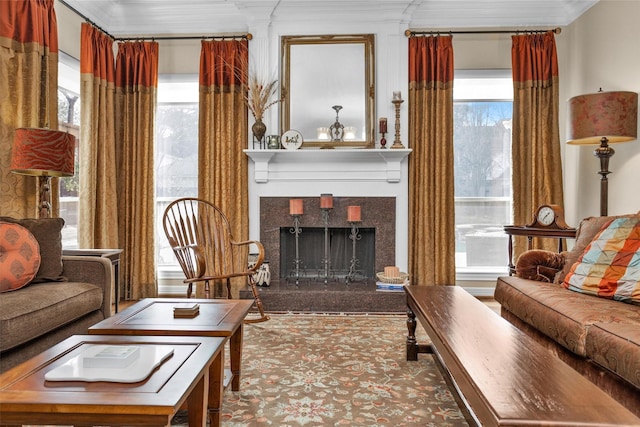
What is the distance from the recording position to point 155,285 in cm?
425

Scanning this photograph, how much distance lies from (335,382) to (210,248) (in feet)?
7.03

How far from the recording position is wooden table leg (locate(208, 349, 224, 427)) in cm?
161

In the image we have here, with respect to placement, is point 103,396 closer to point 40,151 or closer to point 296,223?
point 40,151

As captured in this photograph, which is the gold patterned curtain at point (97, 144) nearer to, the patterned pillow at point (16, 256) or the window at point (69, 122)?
the window at point (69, 122)

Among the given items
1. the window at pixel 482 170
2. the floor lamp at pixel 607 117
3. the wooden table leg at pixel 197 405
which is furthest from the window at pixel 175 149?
the floor lamp at pixel 607 117

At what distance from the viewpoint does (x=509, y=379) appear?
3.92 feet

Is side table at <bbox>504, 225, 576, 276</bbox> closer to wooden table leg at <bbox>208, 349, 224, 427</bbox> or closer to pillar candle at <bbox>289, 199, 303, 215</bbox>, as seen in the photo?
pillar candle at <bbox>289, 199, 303, 215</bbox>

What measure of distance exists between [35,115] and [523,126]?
4215mm

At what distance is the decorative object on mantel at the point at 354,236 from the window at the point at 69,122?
102 inches

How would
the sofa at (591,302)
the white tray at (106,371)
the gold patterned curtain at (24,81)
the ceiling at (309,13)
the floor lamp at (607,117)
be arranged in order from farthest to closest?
the ceiling at (309,13)
the floor lamp at (607,117)
the gold patterned curtain at (24,81)
the sofa at (591,302)
the white tray at (106,371)

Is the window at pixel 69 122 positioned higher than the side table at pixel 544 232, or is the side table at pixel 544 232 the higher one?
the window at pixel 69 122

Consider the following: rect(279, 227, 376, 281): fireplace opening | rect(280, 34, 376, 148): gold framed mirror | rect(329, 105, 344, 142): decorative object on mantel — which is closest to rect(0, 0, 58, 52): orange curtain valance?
rect(280, 34, 376, 148): gold framed mirror

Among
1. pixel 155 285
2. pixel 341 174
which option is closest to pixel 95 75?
pixel 155 285

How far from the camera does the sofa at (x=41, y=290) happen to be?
192 cm
